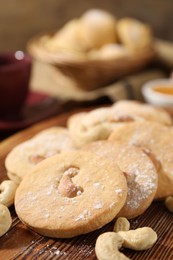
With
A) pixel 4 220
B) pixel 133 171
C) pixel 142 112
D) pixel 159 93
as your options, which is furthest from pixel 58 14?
pixel 4 220

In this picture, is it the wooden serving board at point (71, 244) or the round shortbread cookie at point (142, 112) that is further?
the round shortbread cookie at point (142, 112)

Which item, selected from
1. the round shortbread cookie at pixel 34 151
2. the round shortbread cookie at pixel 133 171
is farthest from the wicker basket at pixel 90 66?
the round shortbread cookie at pixel 133 171

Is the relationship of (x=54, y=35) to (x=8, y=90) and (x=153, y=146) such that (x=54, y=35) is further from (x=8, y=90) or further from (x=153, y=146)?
(x=153, y=146)

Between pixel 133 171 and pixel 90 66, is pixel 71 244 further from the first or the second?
pixel 90 66

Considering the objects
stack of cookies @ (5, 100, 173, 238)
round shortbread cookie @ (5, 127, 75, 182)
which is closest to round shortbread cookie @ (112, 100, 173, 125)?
stack of cookies @ (5, 100, 173, 238)

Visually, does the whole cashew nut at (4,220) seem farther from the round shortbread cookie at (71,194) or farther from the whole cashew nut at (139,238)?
the whole cashew nut at (139,238)

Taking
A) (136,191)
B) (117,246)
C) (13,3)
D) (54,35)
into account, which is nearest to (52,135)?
(136,191)
